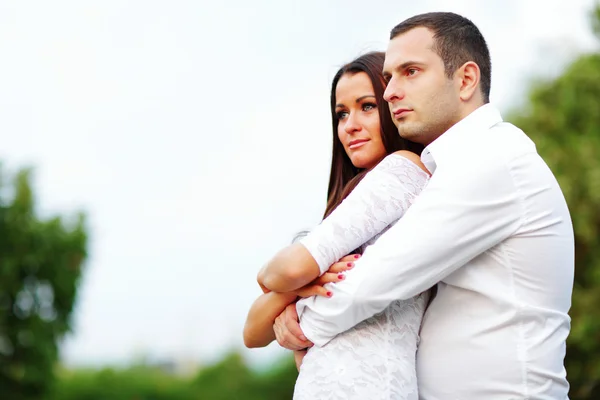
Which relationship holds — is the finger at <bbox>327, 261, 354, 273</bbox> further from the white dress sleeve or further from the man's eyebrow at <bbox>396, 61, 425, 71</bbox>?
the man's eyebrow at <bbox>396, 61, 425, 71</bbox>

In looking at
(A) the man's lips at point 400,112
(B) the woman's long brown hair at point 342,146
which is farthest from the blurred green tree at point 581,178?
(A) the man's lips at point 400,112

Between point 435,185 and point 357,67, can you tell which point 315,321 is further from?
point 357,67

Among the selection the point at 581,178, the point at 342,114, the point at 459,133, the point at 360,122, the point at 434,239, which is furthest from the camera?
the point at 581,178

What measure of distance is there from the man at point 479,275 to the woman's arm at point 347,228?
0.11m

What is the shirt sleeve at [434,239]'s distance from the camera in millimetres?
2641

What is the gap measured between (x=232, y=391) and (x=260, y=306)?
27.2 metres

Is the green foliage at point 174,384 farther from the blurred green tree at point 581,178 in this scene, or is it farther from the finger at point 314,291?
the finger at point 314,291

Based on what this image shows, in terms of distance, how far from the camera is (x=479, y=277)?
272 cm

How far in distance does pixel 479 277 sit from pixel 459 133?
0.51 meters

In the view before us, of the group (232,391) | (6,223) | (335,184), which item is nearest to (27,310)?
(6,223)

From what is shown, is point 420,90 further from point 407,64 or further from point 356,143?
point 356,143

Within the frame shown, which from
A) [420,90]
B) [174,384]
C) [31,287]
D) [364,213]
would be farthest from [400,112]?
[174,384]

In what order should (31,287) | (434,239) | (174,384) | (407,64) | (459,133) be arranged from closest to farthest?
(434,239) < (459,133) < (407,64) < (31,287) < (174,384)

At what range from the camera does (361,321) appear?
276cm
